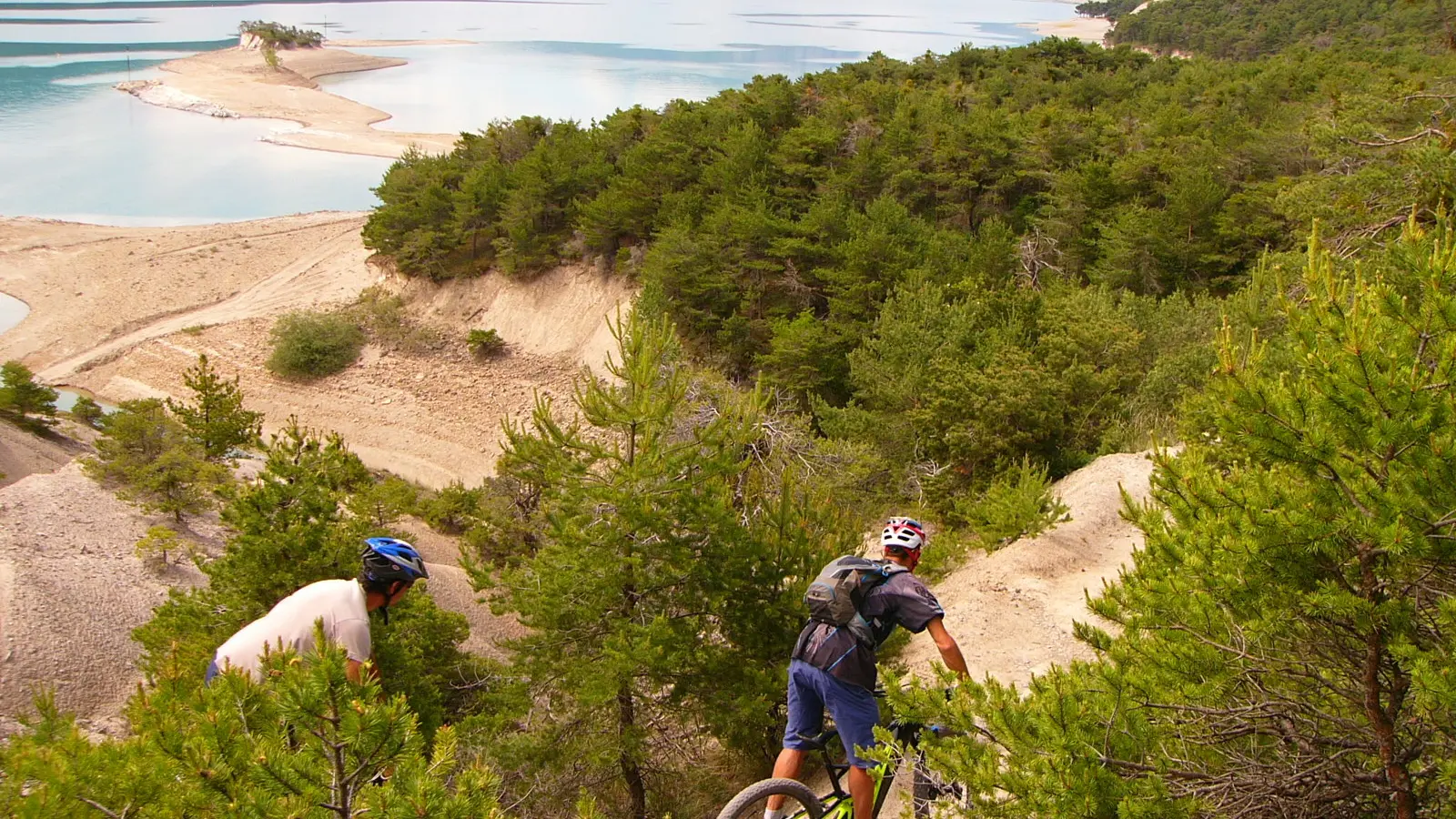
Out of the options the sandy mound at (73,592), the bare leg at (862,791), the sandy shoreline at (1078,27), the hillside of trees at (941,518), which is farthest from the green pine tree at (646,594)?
the sandy shoreline at (1078,27)

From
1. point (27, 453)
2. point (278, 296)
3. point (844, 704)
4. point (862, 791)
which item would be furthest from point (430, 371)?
point (862, 791)

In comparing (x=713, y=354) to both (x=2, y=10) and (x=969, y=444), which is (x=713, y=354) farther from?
(x=2, y=10)

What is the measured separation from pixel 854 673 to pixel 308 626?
254cm

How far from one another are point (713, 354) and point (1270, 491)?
21.6 m

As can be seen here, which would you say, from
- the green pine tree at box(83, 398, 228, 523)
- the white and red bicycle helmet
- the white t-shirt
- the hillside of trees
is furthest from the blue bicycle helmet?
the green pine tree at box(83, 398, 228, 523)

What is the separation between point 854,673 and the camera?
471 centimetres

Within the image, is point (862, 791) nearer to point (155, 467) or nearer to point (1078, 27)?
point (155, 467)

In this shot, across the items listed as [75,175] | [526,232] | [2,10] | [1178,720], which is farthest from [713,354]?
[2,10]

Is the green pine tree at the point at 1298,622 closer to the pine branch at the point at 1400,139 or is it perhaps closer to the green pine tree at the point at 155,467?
the pine branch at the point at 1400,139

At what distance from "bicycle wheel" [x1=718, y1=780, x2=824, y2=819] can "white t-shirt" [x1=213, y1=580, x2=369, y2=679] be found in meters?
1.84

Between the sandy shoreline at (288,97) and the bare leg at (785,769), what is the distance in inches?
2175

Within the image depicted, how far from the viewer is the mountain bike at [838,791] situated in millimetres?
4523

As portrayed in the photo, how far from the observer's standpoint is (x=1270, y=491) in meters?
4.00

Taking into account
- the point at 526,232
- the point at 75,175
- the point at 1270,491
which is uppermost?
the point at 1270,491
